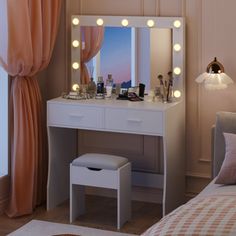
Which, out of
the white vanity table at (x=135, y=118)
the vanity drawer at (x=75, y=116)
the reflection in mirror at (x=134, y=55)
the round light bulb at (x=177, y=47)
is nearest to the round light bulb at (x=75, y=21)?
the white vanity table at (x=135, y=118)

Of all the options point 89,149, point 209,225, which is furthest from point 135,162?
point 209,225

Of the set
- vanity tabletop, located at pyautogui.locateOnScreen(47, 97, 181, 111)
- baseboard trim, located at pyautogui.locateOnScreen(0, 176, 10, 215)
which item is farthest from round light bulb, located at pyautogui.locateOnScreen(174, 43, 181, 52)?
baseboard trim, located at pyautogui.locateOnScreen(0, 176, 10, 215)

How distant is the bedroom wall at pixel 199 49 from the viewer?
4.71 m

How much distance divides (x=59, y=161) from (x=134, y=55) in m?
1.02

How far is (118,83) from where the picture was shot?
508cm

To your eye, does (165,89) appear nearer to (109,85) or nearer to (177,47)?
(177,47)

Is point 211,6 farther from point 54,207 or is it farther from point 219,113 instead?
point 54,207

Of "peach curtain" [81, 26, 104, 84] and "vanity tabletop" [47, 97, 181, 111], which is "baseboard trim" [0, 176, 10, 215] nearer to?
"vanity tabletop" [47, 97, 181, 111]

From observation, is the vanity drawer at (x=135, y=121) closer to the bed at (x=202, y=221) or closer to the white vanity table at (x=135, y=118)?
the white vanity table at (x=135, y=118)

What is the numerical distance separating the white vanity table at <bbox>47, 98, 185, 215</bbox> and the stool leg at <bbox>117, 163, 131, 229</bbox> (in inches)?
10.5

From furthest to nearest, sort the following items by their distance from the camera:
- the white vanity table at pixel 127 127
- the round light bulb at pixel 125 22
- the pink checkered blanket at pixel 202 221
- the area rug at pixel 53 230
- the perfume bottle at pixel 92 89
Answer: the perfume bottle at pixel 92 89
the round light bulb at pixel 125 22
the white vanity table at pixel 127 127
the area rug at pixel 53 230
the pink checkered blanket at pixel 202 221

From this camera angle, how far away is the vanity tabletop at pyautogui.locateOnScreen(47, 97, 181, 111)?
181 inches

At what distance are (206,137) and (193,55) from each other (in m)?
0.62

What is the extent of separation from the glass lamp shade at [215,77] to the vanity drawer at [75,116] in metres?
0.79
